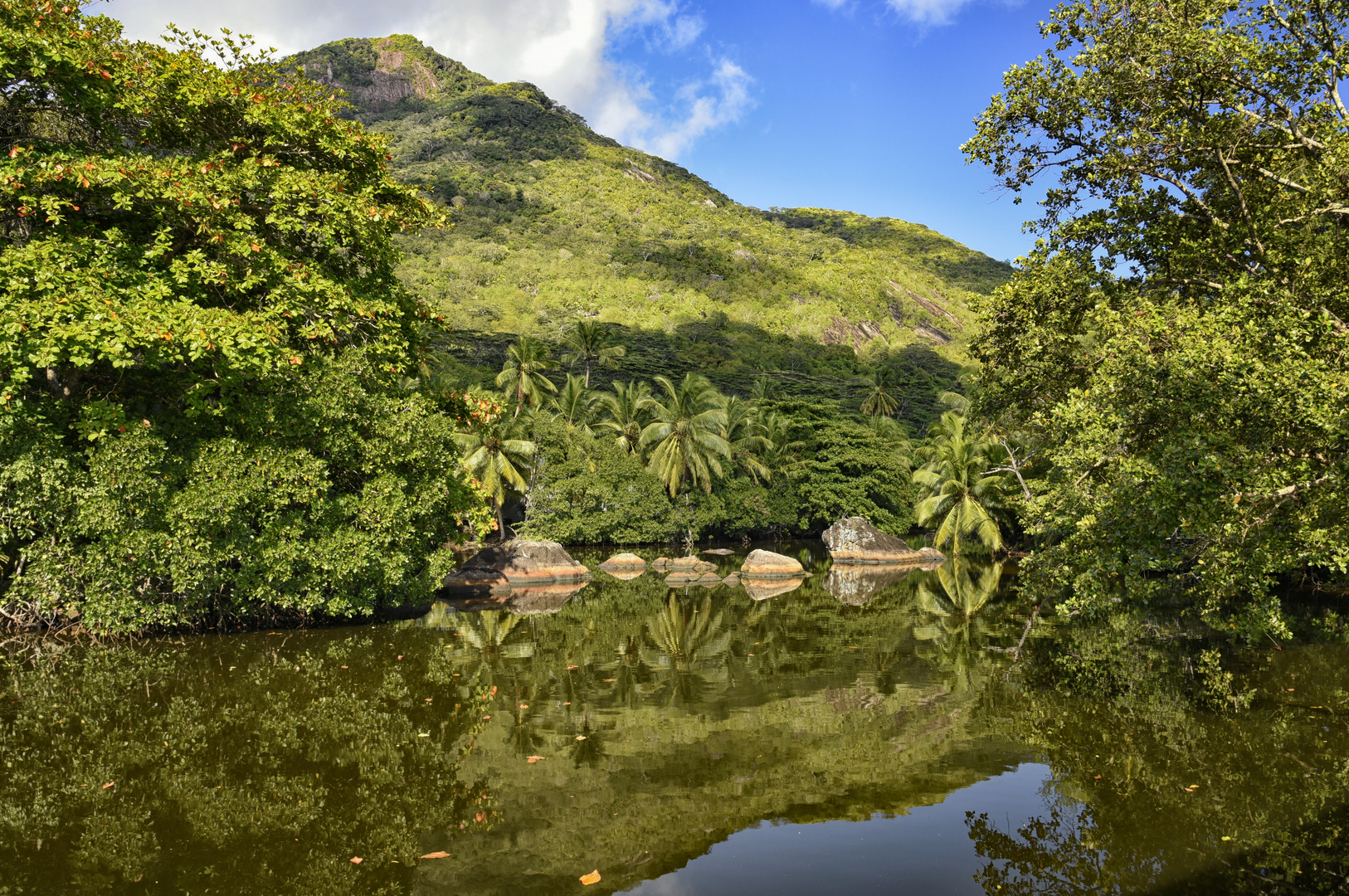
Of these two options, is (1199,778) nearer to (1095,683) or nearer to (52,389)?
(1095,683)

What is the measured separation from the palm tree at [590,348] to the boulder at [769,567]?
2914 centimetres

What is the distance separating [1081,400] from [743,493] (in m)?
38.1

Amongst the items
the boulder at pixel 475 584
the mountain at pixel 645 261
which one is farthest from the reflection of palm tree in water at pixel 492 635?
the mountain at pixel 645 261

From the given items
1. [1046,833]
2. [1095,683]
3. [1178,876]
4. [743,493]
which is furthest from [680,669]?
[743,493]

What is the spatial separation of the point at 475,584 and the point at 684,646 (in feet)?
40.7

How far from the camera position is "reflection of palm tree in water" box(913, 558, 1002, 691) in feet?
47.9

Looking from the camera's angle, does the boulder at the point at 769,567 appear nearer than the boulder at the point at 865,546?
Yes

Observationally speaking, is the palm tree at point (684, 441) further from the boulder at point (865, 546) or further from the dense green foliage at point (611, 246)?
the dense green foliage at point (611, 246)

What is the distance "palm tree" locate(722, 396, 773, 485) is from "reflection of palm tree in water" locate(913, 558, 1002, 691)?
→ 47.2 ft

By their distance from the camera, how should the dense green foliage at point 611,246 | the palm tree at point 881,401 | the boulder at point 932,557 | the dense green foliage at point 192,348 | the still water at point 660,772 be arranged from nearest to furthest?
the still water at point 660,772, the dense green foliage at point 192,348, the boulder at point 932,557, the palm tree at point 881,401, the dense green foliage at point 611,246

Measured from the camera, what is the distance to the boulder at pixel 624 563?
34031 millimetres

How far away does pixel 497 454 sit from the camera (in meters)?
39.5

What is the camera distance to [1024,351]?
15102mm

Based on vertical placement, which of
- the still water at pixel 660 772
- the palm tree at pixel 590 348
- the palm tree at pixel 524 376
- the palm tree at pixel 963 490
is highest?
the palm tree at pixel 590 348
